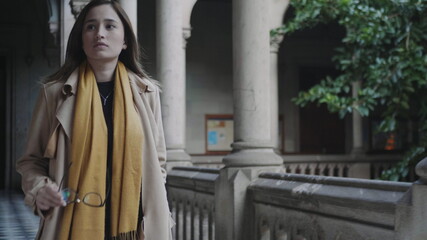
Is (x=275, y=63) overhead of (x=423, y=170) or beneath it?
overhead

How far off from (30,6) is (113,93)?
44.3ft

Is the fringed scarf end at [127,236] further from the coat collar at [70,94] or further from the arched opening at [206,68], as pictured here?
the arched opening at [206,68]

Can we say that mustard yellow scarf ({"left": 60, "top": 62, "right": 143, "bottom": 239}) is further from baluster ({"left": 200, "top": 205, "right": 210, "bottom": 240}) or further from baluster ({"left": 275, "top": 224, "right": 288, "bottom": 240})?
baluster ({"left": 200, "top": 205, "right": 210, "bottom": 240})

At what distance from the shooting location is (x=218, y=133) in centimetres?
1625

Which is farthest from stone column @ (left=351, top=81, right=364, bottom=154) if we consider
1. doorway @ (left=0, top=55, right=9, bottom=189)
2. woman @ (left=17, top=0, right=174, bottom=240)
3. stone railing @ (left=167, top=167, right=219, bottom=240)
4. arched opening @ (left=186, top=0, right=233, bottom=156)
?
woman @ (left=17, top=0, right=174, bottom=240)

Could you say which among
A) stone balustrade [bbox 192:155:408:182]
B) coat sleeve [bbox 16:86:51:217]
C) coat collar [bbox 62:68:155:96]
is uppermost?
coat collar [bbox 62:68:155:96]

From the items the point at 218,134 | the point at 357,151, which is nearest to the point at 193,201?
the point at 357,151

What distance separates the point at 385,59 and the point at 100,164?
26.8 ft

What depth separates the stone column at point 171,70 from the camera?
→ 7.74 metres

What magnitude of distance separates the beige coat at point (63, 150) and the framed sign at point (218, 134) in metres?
13.9

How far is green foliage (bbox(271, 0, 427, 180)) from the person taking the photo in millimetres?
8789

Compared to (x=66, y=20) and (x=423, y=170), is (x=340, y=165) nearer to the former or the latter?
(x=66, y=20)

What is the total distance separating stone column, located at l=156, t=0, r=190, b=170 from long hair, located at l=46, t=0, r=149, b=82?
5549mm

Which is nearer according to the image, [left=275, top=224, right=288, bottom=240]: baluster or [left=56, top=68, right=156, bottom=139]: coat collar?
[left=56, top=68, right=156, bottom=139]: coat collar
